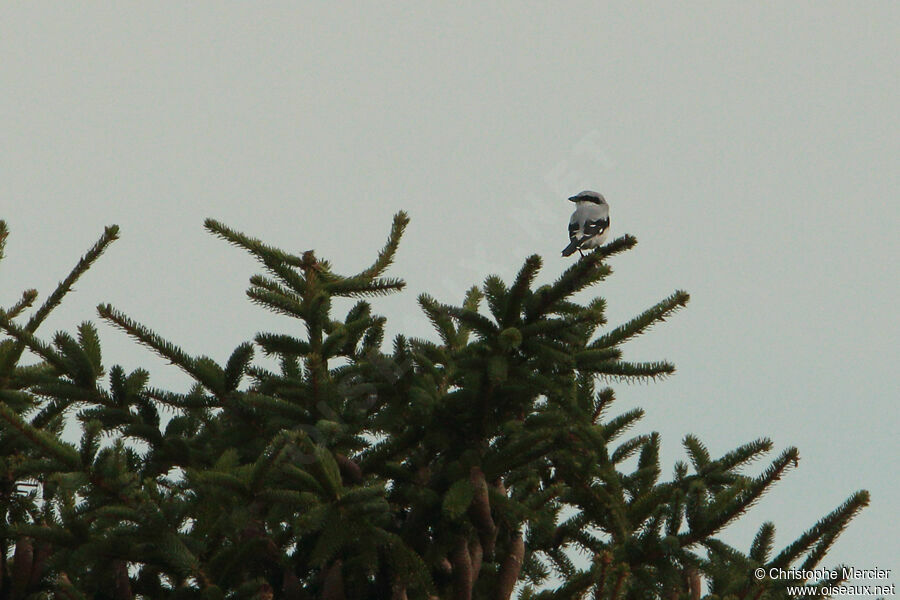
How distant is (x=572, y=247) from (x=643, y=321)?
233 centimetres

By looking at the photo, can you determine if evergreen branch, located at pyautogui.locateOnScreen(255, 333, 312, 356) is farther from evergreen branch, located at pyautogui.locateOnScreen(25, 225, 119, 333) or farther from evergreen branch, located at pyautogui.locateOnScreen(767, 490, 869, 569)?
evergreen branch, located at pyautogui.locateOnScreen(767, 490, 869, 569)

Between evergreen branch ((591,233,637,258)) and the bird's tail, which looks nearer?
evergreen branch ((591,233,637,258))

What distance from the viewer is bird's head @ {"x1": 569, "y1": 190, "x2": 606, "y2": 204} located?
347 inches

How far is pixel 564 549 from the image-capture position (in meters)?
6.88

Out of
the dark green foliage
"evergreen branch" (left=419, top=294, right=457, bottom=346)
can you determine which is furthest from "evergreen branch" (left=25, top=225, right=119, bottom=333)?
"evergreen branch" (left=419, top=294, right=457, bottom=346)

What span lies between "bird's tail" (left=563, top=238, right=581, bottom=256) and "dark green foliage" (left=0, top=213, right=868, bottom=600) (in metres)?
1.88

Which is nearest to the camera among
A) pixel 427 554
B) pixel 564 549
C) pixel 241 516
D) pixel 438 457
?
pixel 241 516

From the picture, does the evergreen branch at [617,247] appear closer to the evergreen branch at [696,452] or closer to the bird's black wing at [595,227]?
the evergreen branch at [696,452]

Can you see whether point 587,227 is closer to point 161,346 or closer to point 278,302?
point 278,302

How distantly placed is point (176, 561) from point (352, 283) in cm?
189

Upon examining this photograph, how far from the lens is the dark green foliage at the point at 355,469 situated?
202 inches

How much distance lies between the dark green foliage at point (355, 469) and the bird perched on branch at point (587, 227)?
191cm

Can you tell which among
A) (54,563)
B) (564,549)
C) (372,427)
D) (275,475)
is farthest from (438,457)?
(54,563)

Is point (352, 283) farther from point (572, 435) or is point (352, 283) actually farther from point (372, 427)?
point (572, 435)
